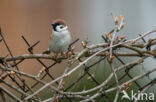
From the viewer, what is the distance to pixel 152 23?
3.42 m

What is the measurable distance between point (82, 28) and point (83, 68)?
185cm

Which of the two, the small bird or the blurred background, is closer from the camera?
the small bird

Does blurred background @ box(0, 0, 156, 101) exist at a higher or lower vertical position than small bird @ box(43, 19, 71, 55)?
higher

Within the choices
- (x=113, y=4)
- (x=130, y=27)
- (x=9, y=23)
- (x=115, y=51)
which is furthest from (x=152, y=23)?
(x=115, y=51)

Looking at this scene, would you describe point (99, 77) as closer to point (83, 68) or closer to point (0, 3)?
point (83, 68)

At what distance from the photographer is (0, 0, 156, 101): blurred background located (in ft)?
9.51

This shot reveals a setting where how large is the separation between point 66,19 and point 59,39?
0.95 metres

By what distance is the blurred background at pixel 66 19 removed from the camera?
2.90 meters

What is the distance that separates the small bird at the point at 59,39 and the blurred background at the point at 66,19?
0.71 ft

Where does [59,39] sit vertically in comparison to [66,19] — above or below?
below

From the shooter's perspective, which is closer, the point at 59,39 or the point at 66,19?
the point at 59,39

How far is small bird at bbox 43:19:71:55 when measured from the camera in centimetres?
230

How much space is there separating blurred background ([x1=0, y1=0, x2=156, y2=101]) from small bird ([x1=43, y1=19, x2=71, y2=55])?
8.6 inches

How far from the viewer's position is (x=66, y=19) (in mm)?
3273
